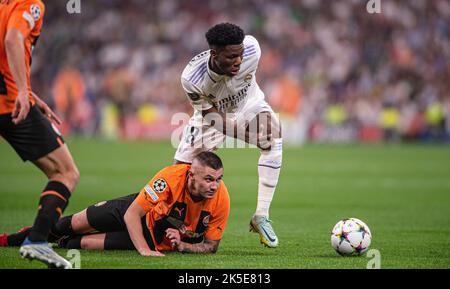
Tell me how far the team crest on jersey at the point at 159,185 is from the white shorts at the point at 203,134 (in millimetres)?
1461

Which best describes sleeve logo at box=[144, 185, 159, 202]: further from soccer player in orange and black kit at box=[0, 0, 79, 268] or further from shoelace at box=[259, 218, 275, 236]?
shoelace at box=[259, 218, 275, 236]

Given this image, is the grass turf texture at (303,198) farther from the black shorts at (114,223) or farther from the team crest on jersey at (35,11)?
the team crest on jersey at (35,11)

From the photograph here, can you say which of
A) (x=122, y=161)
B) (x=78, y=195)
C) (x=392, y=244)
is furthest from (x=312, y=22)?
(x=392, y=244)

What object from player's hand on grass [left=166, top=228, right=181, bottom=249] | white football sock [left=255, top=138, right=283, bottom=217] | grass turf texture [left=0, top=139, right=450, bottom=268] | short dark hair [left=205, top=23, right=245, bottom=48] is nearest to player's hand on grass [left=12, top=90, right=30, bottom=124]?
grass turf texture [left=0, top=139, right=450, bottom=268]

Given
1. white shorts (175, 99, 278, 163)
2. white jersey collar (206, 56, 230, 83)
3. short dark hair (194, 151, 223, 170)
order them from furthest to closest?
1. white shorts (175, 99, 278, 163)
2. white jersey collar (206, 56, 230, 83)
3. short dark hair (194, 151, 223, 170)

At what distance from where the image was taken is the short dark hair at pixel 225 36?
768cm

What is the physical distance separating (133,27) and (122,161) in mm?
13979

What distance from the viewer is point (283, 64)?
103ft

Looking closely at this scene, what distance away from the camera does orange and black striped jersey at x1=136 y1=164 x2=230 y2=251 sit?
7375 millimetres

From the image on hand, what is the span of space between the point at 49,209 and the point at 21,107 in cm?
89

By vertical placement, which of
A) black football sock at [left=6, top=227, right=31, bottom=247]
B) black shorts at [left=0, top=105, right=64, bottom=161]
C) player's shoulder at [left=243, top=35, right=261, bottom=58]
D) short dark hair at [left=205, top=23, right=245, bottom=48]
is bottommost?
black football sock at [left=6, top=227, right=31, bottom=247]

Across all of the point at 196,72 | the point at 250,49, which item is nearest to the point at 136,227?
the point at 196,72

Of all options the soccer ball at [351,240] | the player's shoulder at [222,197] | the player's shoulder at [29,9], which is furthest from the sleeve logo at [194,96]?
the player's shoulder at [29,9]

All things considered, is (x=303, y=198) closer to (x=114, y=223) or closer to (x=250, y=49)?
(x=250, y=49)
